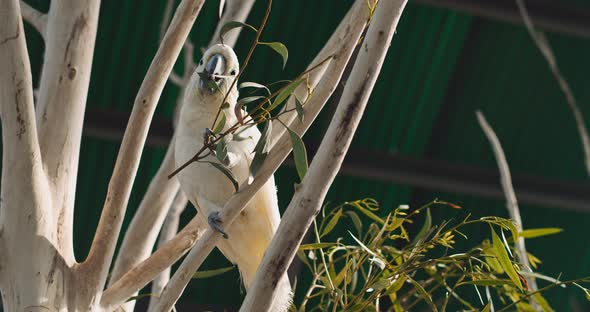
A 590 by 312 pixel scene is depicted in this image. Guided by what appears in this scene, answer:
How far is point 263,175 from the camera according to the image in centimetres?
106

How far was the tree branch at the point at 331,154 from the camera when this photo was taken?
0.96m

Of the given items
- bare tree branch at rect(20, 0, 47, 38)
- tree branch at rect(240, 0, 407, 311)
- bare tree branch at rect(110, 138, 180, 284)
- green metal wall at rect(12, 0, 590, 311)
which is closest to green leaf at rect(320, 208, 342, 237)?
bare tree branch at rect(110, 138, 180, 284)

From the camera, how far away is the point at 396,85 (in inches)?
120

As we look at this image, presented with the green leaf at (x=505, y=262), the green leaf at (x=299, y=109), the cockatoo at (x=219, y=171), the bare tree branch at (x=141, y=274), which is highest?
the cockatoo at (x=219, y=171)

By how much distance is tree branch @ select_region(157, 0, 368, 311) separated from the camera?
107 cm

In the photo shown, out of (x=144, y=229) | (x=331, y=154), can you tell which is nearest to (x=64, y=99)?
(x=144, y=229)

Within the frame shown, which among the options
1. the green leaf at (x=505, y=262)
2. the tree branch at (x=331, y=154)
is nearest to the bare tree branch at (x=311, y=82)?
the tree branch at (x=331, y=154)

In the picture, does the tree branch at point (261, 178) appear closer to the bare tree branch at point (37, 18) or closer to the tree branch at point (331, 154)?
the tree branch at point (331, 154)

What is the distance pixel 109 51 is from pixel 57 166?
172 cm

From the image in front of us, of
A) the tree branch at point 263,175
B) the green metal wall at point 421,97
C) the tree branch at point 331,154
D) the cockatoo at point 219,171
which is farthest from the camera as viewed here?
the green metal wall at point 421,97

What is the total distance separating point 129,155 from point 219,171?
1.00 feet

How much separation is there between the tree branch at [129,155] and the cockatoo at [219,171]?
0.21 m

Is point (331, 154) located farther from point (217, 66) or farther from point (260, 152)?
point (217, 66)

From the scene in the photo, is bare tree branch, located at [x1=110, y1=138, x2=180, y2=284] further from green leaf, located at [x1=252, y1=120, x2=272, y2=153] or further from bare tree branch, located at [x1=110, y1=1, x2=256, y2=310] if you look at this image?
green leaf, located at [x1=252, y1=120, x2=272, y2=153]
